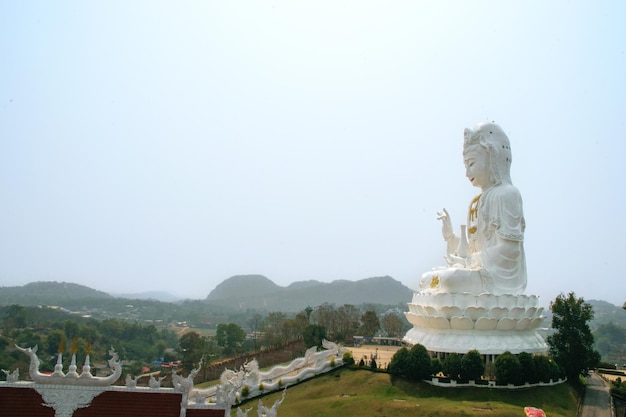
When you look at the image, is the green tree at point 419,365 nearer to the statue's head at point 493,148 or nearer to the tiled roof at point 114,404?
the statue's head at point 493,148

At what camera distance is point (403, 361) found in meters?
21.7

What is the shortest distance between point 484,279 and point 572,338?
4311 millimetres

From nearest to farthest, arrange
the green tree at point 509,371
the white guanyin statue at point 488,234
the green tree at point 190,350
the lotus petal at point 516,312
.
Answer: the green tree at point 509,371 → the lotus petal at point 516,312 → the white guanyin statue at point 488,234 → the green tree at point 190,350

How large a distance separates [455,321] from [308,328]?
1197 cm

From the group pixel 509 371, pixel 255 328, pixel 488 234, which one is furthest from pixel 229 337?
pixel 509 371

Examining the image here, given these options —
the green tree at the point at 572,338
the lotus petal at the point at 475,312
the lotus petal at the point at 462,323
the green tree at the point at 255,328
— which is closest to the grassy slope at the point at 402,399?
the green tree at the point at 572,338

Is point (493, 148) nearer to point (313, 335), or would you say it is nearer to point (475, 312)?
point (475, 312)

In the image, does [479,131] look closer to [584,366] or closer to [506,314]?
[506,314]

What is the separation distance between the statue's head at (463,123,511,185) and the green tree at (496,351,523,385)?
9.20 m

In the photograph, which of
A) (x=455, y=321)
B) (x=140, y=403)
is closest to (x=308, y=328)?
(x=455, y=321)

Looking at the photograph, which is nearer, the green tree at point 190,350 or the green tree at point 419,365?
the green tree at point 419,365

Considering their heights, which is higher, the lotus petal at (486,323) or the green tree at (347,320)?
the lotus petal at (486,323)

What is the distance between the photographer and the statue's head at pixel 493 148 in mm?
26719

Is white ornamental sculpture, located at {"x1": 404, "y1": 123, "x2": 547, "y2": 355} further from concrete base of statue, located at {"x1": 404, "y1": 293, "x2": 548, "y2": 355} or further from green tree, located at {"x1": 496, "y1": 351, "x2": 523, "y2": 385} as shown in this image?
green tree, located at {"x1": 496, "y1": 351, "x2": 523, "y2": 385}
